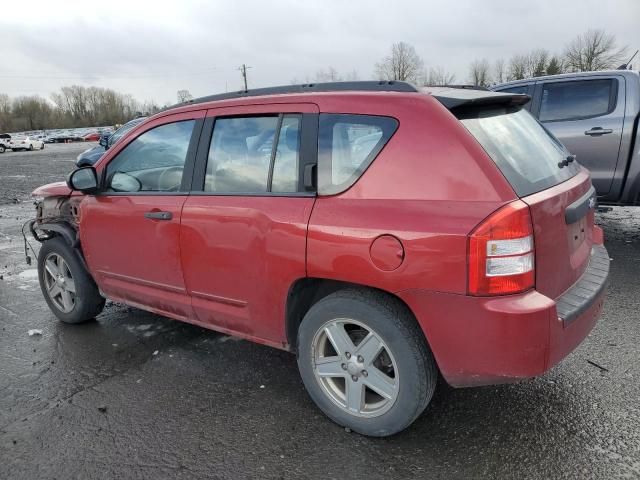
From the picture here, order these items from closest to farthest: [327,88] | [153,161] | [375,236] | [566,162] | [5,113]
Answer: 1. [375,236]
2. [327,88]
3. [566,162]
4. [153,161]
5. [5,113]

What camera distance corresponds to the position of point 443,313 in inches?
89.1

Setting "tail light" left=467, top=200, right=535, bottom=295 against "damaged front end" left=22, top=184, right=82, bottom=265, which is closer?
"tail light" left=467, top=200, right=535, bottom=295

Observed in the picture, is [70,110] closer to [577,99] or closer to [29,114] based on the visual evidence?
[29,114]

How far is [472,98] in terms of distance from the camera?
8.21 ft

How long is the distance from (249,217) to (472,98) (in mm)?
1354

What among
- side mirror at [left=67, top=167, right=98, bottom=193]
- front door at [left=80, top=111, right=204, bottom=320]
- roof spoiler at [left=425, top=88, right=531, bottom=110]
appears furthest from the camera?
side mirror at [left=67, top=167, right=98, bottom=193]

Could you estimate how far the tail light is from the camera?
2.14 metres

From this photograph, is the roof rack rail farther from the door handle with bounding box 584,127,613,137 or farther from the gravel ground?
the door handle with bounding box 584,127,613,137

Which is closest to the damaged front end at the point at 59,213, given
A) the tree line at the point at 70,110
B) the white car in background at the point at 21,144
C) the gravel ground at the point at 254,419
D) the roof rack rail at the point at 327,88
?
the gravel ground at the point at 254,419

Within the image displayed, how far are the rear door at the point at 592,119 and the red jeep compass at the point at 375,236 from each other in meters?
3.25

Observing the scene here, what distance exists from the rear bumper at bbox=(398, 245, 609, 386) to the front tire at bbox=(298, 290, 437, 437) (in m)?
0.12

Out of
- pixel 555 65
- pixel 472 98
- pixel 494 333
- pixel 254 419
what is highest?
pixel 555 65

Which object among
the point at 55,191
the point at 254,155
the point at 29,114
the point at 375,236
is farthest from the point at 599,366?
the point at 29,114

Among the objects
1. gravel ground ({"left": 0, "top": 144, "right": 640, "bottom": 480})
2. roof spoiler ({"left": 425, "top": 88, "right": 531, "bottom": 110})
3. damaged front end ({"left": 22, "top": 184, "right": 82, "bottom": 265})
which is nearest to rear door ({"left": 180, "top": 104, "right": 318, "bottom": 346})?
gravel ground ({"left": 0, "top": 144, "right": 640, "bottom": 480})
